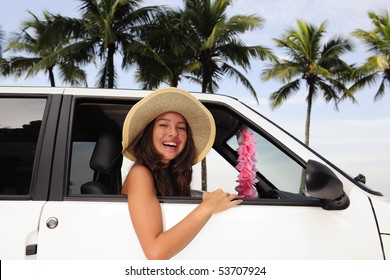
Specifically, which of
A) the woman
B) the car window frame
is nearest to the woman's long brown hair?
the woman

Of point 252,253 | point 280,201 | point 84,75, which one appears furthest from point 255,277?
point 84,75

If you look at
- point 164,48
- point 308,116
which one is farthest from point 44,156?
point 308,116

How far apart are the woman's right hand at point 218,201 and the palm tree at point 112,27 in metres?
22.3

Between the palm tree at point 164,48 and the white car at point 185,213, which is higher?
the palm tree at point 164,48

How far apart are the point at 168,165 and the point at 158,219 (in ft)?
1.62

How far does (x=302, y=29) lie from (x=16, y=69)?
21340mm

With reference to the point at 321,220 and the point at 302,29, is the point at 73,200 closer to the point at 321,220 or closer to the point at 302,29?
the point at 321,220

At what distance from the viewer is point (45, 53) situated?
110 ft

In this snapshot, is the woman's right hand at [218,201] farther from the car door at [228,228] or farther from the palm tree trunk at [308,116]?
the palm tree trunk at [308,116]

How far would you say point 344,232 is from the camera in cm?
213

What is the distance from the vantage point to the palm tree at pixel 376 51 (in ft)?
96.0

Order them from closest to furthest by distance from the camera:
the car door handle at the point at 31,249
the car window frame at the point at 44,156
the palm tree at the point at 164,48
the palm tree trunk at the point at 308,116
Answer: the car door handle at the point at 31,249 → the car window frame at the point at 44,156 → the palm tree at the point at 164,48 → the palm tree trunk at the point at 308,116

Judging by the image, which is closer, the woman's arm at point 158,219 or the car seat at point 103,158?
the woman's arm at point 158,219

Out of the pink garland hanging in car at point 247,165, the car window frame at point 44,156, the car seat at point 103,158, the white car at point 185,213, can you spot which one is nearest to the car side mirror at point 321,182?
the white car at point 185,213
